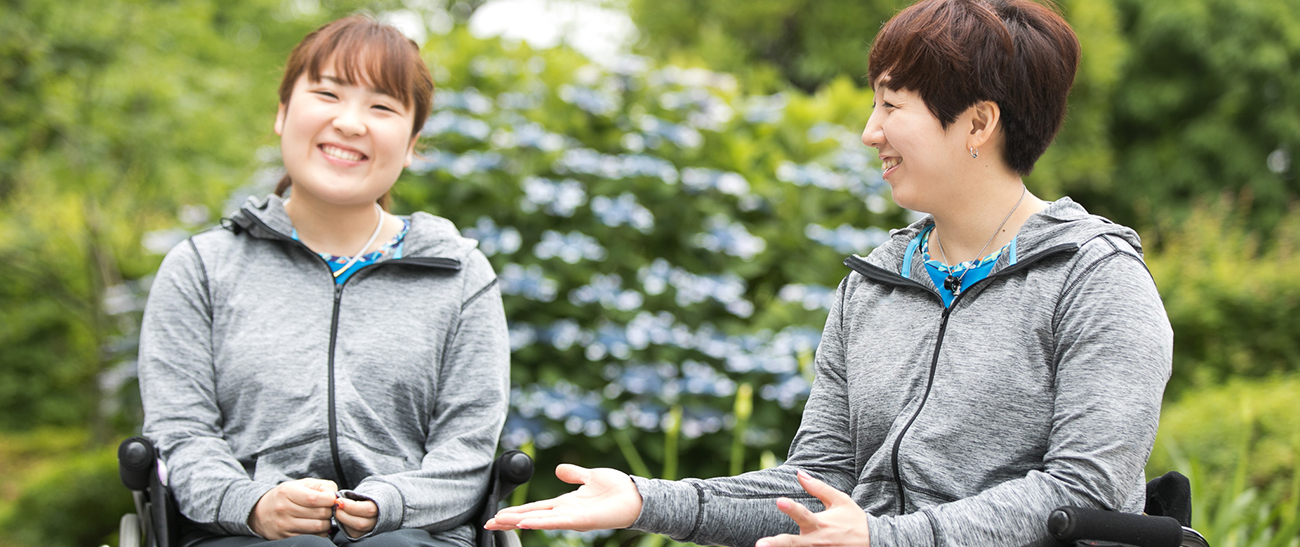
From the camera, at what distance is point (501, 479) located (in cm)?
181

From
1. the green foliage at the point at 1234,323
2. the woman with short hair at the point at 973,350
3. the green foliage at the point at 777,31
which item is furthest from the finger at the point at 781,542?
the green foliage at the point at 777,31

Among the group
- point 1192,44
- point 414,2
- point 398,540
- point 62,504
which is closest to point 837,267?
point 398,540

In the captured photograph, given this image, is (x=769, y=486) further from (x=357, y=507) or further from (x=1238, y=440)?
(x=1238, y=440)

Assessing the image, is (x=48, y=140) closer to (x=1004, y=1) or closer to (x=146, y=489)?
(x=146, y=489)

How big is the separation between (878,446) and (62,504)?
4.23 metres

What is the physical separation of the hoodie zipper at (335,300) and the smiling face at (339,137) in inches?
4.3

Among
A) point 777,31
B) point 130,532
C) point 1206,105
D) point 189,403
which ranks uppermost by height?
point 777,31

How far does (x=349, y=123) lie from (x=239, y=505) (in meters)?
0.70

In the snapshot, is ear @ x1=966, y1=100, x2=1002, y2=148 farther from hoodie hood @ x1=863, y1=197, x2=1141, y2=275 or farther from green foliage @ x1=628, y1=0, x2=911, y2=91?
green foliage @ x1=628, y1=0, x2=911, y2=91

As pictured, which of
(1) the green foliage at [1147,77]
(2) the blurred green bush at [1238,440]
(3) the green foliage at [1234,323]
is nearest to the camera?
(2) the blurred green bush at [1238,440]

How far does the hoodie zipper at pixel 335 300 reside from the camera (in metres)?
1.78

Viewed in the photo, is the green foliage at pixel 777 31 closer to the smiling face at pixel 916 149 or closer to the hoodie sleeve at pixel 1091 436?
the smiling face at pixel 916 149

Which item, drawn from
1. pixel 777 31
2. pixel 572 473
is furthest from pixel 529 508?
pixel 777 31

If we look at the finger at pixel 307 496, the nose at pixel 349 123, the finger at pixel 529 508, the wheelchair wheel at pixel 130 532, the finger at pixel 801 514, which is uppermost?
the nose at pixel 349 123
